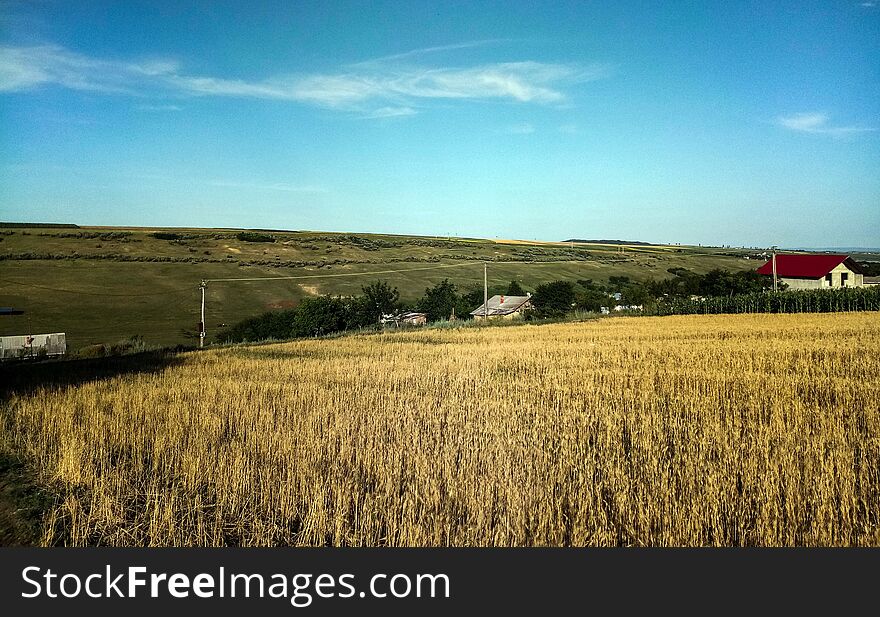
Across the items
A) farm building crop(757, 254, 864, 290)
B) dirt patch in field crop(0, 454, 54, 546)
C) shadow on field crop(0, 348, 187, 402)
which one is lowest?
shadow on field crop(0, 348, 187, 402)

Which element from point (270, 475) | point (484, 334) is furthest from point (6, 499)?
point (484, 334)

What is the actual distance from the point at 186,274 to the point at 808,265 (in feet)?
271

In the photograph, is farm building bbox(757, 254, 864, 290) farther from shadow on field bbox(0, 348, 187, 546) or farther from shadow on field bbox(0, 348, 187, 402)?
shadow on field bbox(0, 348, 187, 546)

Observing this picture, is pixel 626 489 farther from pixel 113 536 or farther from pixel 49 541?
pixel 49 541

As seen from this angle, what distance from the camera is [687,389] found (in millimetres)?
13352

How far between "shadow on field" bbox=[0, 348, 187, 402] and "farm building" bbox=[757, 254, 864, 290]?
2508 inches

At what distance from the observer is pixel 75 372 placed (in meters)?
20.0

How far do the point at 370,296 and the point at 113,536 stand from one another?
214 ft

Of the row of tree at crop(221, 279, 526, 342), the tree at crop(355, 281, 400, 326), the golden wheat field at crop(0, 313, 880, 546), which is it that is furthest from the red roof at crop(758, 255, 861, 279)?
the golden wheat field at crop(0, 313, 880, 546)

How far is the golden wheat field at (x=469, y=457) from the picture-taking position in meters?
6.10

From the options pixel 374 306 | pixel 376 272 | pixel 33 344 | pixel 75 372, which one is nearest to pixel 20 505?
pixel 75 372

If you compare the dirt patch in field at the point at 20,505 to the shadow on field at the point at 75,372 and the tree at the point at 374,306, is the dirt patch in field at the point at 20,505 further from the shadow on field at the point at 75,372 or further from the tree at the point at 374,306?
the tree at the point at 374,306

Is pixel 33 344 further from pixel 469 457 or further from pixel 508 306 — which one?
pixel 508 306

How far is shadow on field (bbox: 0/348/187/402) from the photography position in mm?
16438
